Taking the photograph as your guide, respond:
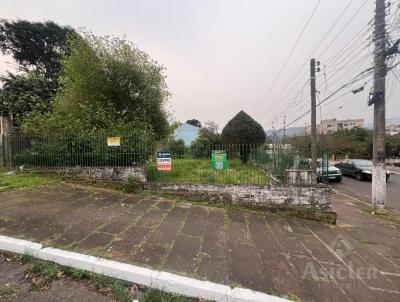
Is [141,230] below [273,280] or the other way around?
the other way around

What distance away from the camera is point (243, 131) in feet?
54.2

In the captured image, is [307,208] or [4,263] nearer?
[4,263]

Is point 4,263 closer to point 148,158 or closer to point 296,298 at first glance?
point 296,298

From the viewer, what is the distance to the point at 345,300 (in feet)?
10.0

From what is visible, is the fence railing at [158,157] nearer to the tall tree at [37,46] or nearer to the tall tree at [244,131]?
the tall tree at [244,131]

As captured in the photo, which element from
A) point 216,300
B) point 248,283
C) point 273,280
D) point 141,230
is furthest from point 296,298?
point 141,230

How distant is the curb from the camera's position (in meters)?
2.81

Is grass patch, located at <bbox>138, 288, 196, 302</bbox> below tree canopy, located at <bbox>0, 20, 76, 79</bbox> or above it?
below

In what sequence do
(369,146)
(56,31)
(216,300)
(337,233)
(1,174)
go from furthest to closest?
(369,146) < (56,31) < (1,174) < (337,233) < (216,300)

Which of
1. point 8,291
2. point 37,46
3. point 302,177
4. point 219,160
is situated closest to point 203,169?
point 219,160

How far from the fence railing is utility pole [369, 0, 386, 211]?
10.6 feet

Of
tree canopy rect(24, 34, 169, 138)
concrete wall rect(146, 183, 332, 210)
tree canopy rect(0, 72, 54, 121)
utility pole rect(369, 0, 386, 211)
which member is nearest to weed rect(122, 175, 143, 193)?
concrete wall rect(146, 183, 332, 210)

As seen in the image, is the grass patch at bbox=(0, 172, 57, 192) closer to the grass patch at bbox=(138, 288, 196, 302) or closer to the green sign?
the green sign

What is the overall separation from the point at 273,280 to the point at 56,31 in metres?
30.3
